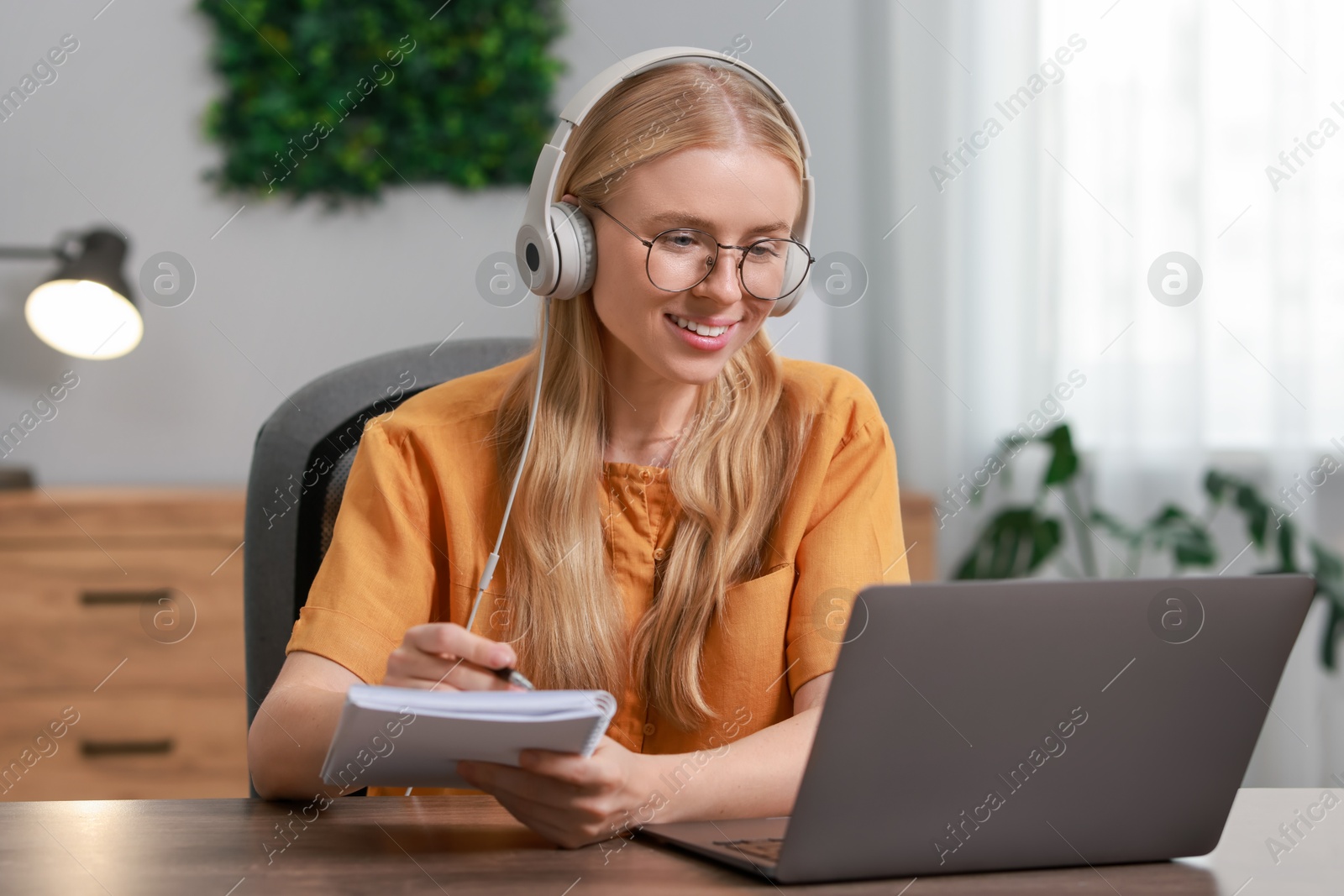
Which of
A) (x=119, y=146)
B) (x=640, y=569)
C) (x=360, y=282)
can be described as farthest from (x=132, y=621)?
(x=640, y=569)

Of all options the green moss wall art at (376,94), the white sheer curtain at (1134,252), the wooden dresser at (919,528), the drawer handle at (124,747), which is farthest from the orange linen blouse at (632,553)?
the green moss wall art at (376,94)

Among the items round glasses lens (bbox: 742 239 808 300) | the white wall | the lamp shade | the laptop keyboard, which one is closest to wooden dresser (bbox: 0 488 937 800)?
the lamp shade

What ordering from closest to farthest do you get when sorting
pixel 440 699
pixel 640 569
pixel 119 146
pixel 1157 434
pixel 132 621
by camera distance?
pixel 440 699 < pixel 640 569 < pixel 132 621 < pixel 1157 434 < pixel 119 146

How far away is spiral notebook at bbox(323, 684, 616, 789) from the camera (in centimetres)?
62

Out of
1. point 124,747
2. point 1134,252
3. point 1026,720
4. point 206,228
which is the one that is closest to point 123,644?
point 124,747

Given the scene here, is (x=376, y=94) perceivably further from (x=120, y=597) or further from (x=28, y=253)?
(x=120, y=597)

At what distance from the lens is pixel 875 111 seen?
2.75m

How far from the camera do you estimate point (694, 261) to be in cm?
107

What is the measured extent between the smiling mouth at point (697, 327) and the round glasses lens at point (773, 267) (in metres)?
0.05

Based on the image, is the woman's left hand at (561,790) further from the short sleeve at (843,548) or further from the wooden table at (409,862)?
the short sleeve at (843,548)

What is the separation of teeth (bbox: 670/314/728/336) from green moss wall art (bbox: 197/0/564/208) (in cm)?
172

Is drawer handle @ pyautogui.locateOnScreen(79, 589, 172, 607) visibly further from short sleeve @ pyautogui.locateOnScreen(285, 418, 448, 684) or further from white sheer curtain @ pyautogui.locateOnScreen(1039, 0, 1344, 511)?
white sheer curtain @ pyautogui.locateOnScreen(1039, 0, 1344, 511)

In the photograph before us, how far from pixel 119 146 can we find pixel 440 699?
2.50m

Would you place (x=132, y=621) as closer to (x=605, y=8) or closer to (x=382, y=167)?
(x=382, y=167)
